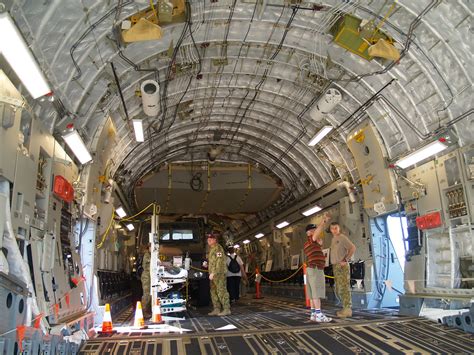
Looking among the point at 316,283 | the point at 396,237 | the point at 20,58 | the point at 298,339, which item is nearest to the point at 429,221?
→ the point at 396,237

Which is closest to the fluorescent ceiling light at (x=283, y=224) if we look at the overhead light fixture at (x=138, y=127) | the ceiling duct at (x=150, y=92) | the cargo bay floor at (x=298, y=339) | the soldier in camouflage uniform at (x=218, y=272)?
the soldier in camouflage uniform at (x=218, y=272)

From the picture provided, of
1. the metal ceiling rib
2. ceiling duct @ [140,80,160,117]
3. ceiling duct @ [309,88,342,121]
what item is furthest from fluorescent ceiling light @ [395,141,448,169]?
ceiling duct @ [140,80,160,117]

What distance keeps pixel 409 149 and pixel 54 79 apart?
6.83 m

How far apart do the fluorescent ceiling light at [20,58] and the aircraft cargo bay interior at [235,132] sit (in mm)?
24

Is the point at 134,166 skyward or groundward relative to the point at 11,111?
skyward

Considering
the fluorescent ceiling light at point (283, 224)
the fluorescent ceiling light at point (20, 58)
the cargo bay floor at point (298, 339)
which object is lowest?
→ the cargo bay floor at point (298, 339)

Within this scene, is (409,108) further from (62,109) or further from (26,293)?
(26,293)

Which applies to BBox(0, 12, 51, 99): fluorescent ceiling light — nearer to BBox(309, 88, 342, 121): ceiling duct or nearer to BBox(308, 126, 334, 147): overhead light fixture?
BBox(309, 88, 342, 121): ceiling duct

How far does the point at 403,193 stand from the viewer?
29.9ft

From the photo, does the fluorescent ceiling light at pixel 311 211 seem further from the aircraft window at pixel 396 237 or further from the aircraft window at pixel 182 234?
the aircraft window at pixel 182 234

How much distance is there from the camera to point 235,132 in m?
13.4

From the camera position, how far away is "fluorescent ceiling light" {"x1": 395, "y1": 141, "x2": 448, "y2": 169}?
303 inches

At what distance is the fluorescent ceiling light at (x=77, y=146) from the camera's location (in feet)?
22.4

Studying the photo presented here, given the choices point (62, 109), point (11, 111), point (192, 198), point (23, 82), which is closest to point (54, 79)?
point (62, 109)
